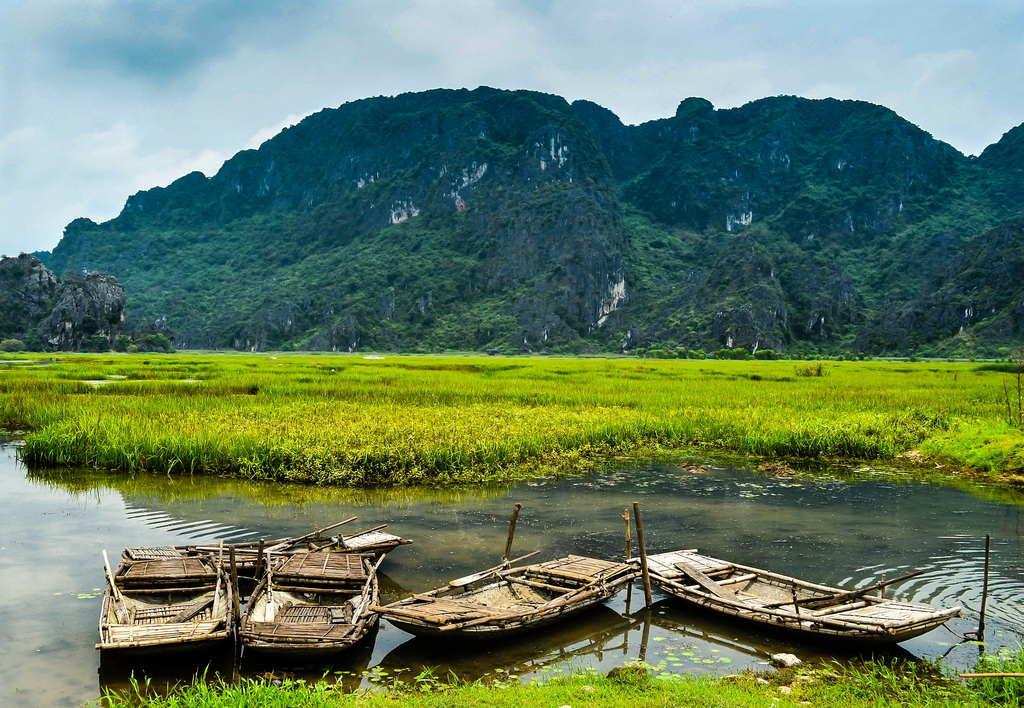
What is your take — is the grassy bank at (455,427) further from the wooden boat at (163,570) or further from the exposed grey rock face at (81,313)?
the exposed grey rock face at (81,313)

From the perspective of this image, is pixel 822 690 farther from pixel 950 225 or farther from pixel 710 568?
pixel 950 225

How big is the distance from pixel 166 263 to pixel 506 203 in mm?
107082

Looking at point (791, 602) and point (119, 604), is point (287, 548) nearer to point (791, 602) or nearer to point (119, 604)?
point (119, 604)

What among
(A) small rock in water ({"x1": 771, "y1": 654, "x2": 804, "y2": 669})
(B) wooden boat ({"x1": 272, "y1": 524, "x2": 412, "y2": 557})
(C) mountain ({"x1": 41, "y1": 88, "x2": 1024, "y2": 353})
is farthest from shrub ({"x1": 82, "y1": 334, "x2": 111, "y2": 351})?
(A) small rock in water ({"x1": 771, "y1": 654, "x2": 804, "y2": 669})

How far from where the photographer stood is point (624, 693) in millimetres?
5074

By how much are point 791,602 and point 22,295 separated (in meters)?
121

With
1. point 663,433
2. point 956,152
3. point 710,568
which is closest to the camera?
point 710,568

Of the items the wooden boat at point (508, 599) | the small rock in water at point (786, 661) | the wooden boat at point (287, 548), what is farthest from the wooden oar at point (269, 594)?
the small rock in water at point (786, 661)

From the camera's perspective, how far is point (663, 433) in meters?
17.9

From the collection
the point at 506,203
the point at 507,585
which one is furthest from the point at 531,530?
the point at 506,203

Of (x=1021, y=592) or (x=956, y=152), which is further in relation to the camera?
(x=956, y=152)

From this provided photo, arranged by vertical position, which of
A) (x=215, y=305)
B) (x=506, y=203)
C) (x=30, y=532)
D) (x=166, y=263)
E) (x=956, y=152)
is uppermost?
(x=956, y=152)

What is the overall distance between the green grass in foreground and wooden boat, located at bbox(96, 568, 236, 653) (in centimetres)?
37

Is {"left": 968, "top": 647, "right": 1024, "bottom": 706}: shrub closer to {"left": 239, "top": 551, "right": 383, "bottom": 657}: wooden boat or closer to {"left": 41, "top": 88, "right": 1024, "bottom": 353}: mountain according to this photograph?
{"left": 239, "top": 551, "right": 383, "bottom": 657}: wooden boat
